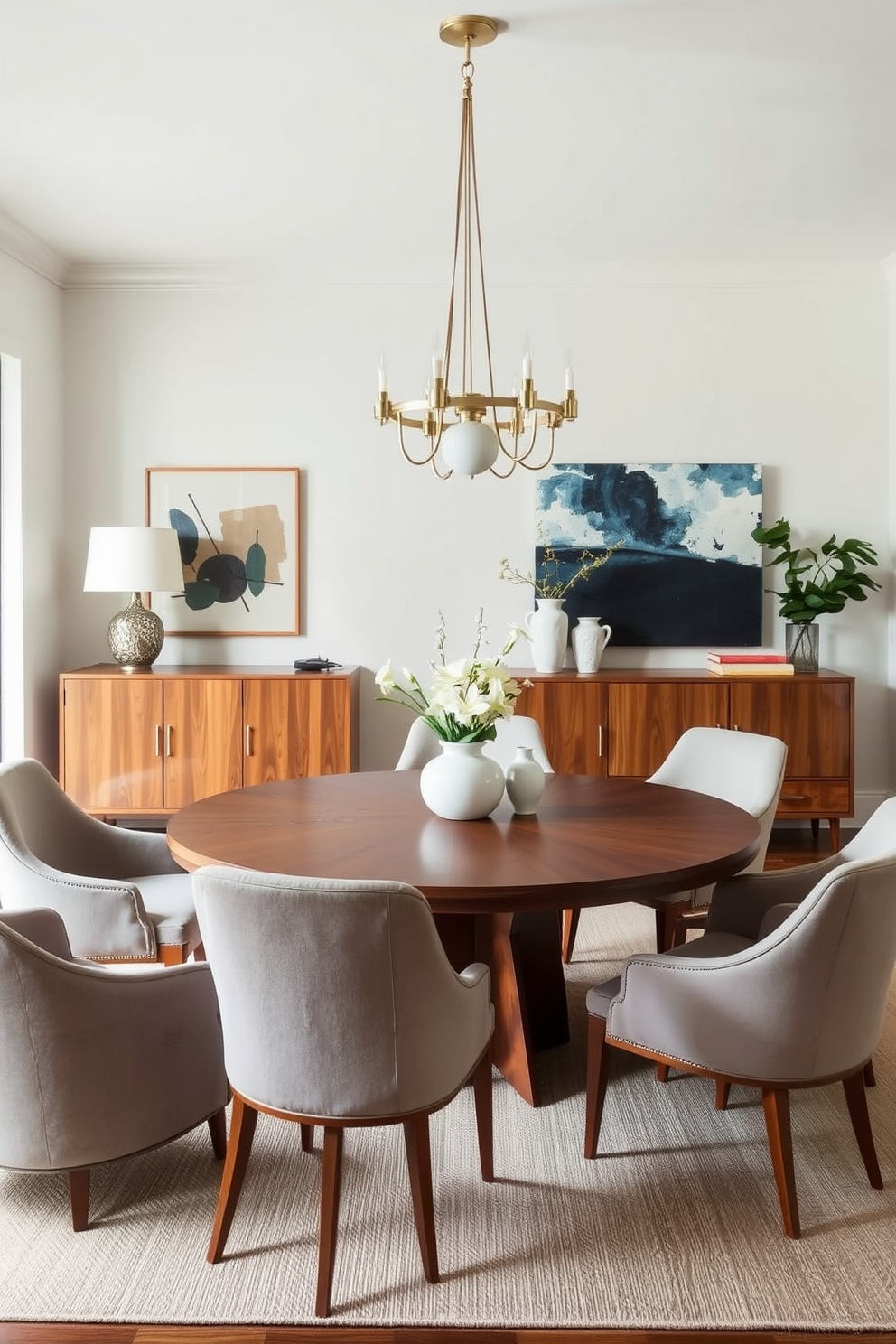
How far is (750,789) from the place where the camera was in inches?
132

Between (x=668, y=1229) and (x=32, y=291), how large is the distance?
15.2ft

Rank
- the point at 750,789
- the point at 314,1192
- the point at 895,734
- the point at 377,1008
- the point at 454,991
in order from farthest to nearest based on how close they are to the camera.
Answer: the point at 895,734, the point at 750,789, the point at 314,1192, the point at 454,991, the point at 377,1008

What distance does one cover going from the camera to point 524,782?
110 inches

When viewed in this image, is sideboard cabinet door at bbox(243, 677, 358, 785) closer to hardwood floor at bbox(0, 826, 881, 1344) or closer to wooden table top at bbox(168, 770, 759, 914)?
wooden table top at bbox(168, 770, 759, 914)

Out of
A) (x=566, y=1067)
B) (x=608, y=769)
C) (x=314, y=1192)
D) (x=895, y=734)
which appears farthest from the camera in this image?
(x=895, y=734)

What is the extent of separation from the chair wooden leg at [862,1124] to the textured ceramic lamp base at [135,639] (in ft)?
12.0

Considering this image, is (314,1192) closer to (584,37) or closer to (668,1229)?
(668,1229)

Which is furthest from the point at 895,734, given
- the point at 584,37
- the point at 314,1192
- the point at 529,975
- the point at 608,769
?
the point at 314,1192

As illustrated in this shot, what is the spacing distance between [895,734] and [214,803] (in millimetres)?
3647

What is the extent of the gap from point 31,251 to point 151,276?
23.1 inches

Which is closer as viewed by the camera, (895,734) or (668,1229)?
(668,1229)

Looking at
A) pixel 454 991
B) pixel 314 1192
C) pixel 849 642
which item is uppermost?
pixel 849 642

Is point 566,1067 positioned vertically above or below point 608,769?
below

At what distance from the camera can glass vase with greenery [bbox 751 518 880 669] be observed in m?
5.02
